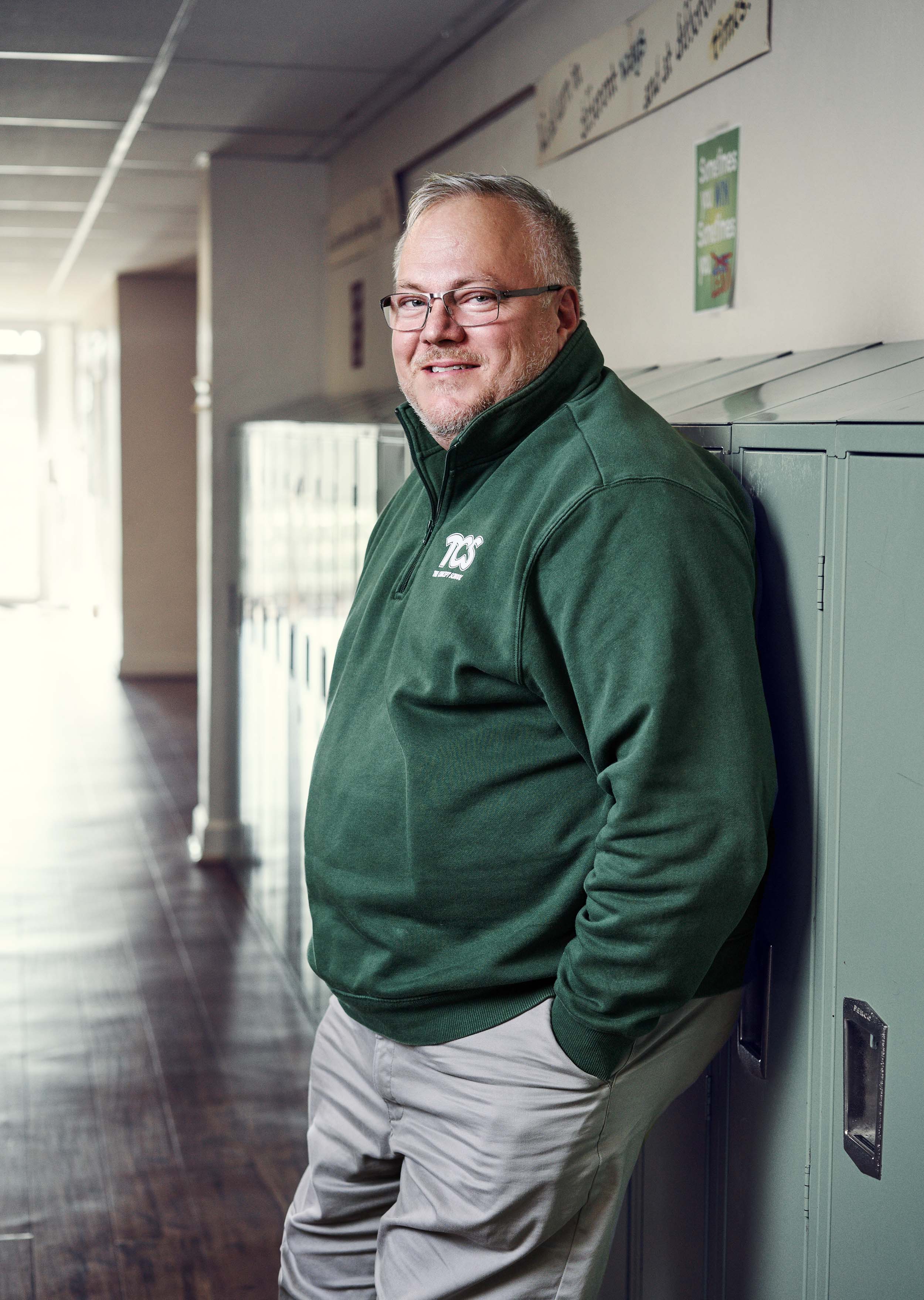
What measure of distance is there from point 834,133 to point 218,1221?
7.25 ft

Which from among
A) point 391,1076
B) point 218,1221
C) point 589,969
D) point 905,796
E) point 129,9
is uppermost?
point 129,9

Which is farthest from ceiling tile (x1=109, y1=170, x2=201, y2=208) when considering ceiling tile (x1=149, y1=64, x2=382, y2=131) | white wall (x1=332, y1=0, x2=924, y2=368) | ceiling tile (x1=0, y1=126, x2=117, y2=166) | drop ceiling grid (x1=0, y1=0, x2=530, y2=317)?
white wall (x1=332, y1=0, x2=924, y2=368)

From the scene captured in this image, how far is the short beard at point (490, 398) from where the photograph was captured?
1.45 meters

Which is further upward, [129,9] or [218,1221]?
[129,9]

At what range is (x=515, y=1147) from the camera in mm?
1336

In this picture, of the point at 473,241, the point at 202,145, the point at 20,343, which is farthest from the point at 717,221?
the point at 20,343

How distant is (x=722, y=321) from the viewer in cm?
218

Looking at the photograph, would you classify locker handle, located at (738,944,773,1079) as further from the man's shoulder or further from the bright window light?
the bright window light

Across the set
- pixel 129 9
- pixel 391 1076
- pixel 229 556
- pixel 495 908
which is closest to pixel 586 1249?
pixel 391 1076

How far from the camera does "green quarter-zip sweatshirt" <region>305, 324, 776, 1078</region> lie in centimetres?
119

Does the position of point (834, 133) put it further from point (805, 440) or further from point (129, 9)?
point (129, 9)

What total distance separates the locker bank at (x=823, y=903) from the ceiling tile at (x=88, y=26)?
6.49 ft

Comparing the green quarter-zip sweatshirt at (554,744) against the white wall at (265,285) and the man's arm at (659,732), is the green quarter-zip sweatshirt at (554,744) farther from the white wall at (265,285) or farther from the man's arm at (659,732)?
the white wall at (265,285)

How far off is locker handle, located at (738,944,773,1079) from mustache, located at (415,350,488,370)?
2.31ft
